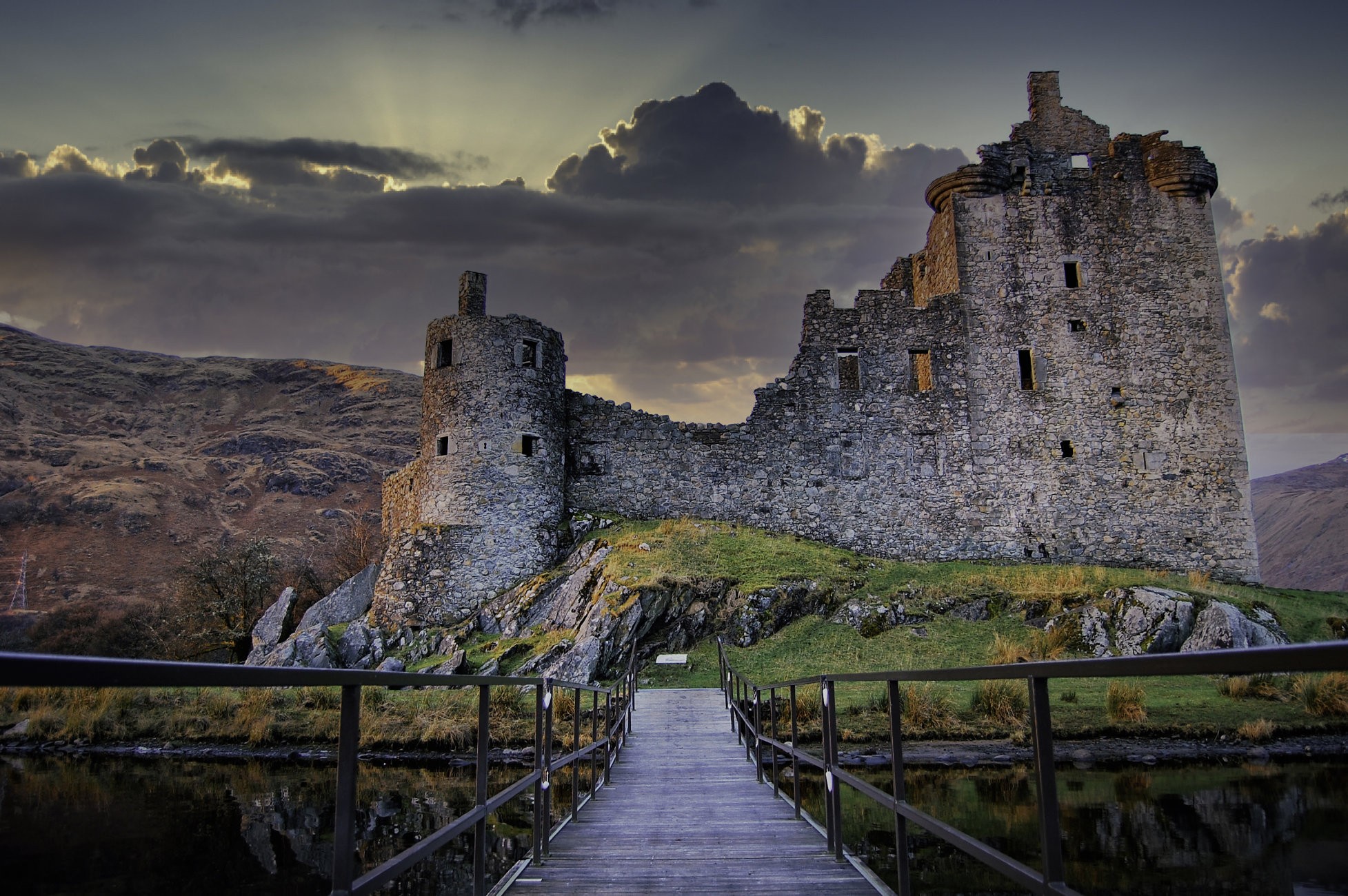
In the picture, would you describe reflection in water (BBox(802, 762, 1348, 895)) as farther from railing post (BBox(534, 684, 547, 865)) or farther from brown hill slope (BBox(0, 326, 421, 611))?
brown hill slope (BBox(0, 326, 421, 611))

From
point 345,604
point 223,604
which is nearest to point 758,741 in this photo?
point 345,604

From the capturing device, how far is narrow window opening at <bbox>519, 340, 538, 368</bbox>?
22000 mm

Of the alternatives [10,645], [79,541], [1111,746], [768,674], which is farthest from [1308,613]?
[79,541]

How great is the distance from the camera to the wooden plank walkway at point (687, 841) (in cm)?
490

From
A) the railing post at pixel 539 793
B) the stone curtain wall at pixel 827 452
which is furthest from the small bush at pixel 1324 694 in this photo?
the railing post at pixel 539 793

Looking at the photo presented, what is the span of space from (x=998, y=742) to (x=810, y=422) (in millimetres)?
12473

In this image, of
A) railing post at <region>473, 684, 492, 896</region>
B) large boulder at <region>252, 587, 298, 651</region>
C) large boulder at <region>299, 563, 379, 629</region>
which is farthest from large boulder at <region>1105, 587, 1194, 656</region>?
large boulder at <region>252, 587, 298, 651</region>

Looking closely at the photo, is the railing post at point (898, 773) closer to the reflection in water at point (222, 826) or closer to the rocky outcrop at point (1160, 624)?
the reflection in water at point (222, 826)

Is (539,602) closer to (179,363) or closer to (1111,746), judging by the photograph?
(1111,746)

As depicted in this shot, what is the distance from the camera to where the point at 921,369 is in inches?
957

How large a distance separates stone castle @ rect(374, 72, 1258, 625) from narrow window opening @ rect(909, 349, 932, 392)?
0.07m

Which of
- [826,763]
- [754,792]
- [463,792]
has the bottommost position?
[463,792]

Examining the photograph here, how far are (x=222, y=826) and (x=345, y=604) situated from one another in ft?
44.0

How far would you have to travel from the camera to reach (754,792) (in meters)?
8.26
